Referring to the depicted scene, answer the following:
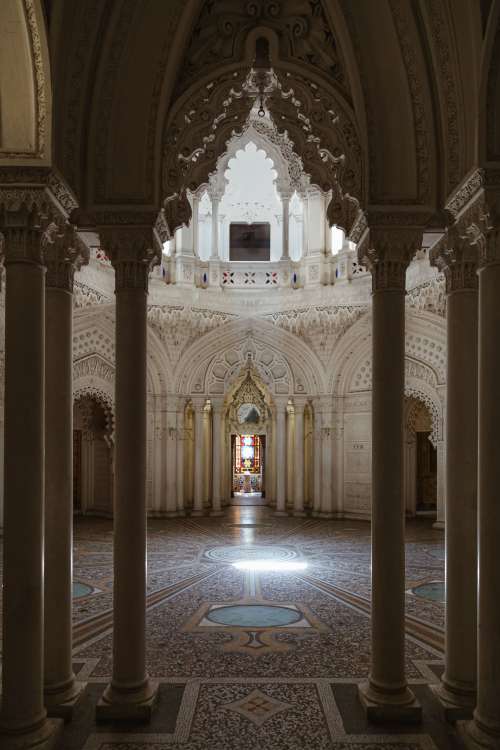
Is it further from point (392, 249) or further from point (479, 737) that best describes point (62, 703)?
point (392, 249)

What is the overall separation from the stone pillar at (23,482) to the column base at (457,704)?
8.33 ft

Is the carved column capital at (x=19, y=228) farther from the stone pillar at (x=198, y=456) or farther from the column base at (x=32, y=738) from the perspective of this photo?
the stone pillar at (x=198, y=456)

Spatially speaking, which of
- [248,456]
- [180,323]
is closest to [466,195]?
[180,323]

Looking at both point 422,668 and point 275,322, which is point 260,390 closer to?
point 275,322

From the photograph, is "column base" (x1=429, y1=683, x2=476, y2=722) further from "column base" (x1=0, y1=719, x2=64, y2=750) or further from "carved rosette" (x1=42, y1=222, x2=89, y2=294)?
"carved rosette" (x1=42, y1=222, x2=89, y2=294)

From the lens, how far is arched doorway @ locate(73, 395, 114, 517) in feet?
52.2

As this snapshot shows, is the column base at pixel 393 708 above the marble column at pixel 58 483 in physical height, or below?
below

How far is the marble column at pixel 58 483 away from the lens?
14.3ft

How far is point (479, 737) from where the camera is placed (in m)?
3.69

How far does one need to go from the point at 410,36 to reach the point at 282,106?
103cm

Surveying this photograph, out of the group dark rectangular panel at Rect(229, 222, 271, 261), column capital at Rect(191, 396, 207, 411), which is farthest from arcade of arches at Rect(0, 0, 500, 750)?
dark rectangular panel at Rect(229, 222, 271, 261)

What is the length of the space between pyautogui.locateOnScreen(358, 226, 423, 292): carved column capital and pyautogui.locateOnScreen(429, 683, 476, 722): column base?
9.18 ft

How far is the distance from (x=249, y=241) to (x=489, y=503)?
13.2 m

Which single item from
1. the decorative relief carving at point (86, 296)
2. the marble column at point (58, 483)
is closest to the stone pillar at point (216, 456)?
the decorative relief carving at point (86, 296)
